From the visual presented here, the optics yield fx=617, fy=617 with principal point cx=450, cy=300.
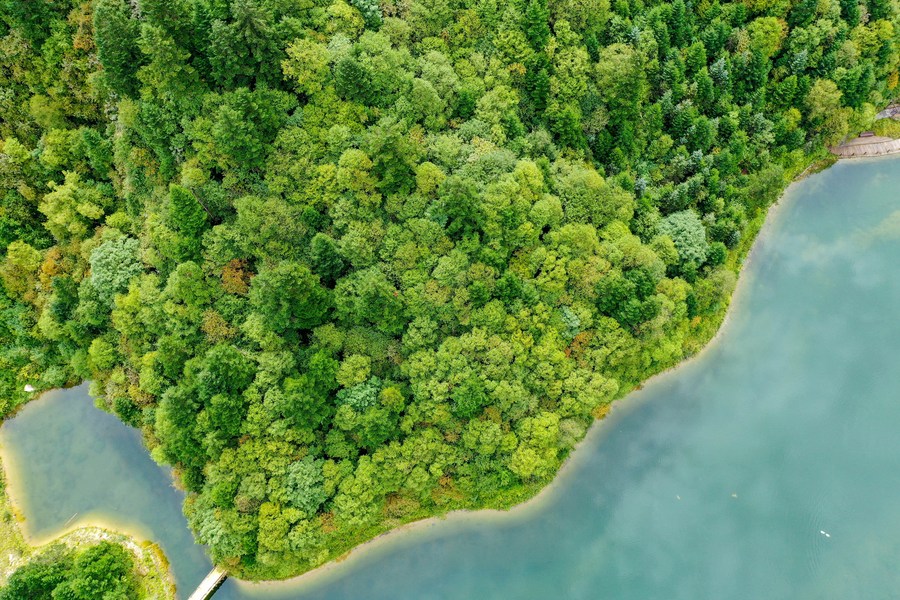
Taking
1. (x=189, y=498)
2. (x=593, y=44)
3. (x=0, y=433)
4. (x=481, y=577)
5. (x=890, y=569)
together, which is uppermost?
(x=593, y=44)

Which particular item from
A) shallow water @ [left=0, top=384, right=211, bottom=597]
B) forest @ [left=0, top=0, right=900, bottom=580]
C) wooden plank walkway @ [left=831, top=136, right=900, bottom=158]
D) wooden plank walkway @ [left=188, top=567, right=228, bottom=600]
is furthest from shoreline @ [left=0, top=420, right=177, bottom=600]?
wooden plank walkway @ [left=831, top=136, right=900, bottom=158]

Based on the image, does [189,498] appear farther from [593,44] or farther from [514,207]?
[593,44]

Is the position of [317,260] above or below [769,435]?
above

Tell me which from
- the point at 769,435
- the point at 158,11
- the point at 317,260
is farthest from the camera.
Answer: the point at 769,435

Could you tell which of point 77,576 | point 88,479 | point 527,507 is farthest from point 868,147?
point 77,576

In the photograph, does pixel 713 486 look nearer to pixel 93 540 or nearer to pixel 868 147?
pixel 868 147

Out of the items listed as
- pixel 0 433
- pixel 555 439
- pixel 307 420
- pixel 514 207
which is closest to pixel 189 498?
pixel 307 420

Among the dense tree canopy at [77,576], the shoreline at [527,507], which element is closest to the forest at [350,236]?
the shoreline at [527,507]

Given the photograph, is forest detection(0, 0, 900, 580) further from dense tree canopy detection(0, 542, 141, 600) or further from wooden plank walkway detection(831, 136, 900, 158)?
wooden plank walkway detection(831, 136, 900, 158)
